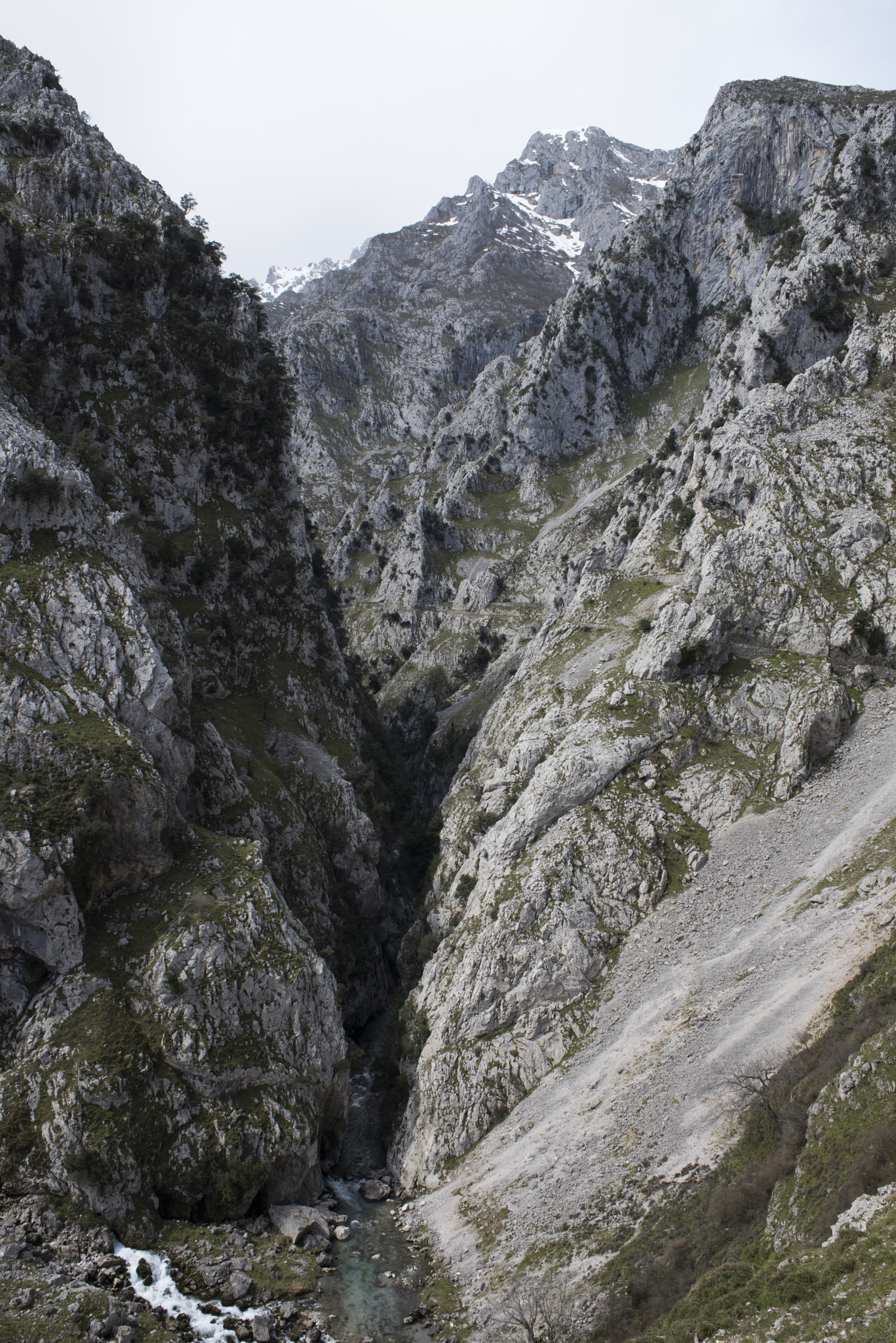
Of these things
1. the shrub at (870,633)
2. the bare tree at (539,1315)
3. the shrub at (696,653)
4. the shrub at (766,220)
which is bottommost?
the bare tree at (539,1315)

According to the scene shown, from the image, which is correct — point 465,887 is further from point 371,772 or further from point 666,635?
point 666,635

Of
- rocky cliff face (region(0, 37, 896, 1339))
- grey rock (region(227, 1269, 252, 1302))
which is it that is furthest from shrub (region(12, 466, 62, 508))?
grey rock (region(227, 1269, 252, 1302))

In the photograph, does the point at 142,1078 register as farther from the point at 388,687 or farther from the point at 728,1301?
the point at 388,687

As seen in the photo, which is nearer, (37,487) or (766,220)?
(37,487)

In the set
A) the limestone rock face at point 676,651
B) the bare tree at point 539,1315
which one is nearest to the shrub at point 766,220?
the limestone rock face at point 676,651

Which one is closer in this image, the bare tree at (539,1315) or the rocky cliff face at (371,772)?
the bare tree at (539,1315)

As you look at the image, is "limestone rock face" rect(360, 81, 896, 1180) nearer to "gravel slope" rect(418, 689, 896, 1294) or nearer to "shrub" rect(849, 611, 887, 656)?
"shrub" rect(849, 611, 887, 656)

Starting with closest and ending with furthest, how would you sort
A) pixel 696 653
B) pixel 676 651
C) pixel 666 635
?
pixel 696 653
pixel 676 651
pixel 666 635

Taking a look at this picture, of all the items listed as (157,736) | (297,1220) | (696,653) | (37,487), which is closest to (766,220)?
(696,653)

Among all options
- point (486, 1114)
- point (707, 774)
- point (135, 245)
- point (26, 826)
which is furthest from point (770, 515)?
point (135, 245)

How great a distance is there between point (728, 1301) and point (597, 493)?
478 ft

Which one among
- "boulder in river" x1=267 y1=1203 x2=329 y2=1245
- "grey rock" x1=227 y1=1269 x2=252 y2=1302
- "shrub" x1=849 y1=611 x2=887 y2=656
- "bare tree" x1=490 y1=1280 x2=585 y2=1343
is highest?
"shrub" x1=849 y1=611 x2=887 y2=656

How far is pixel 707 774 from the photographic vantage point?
60062 millimetres

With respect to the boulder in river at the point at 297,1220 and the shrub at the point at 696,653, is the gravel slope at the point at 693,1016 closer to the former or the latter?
the boulder in river at the point at 297,1220
